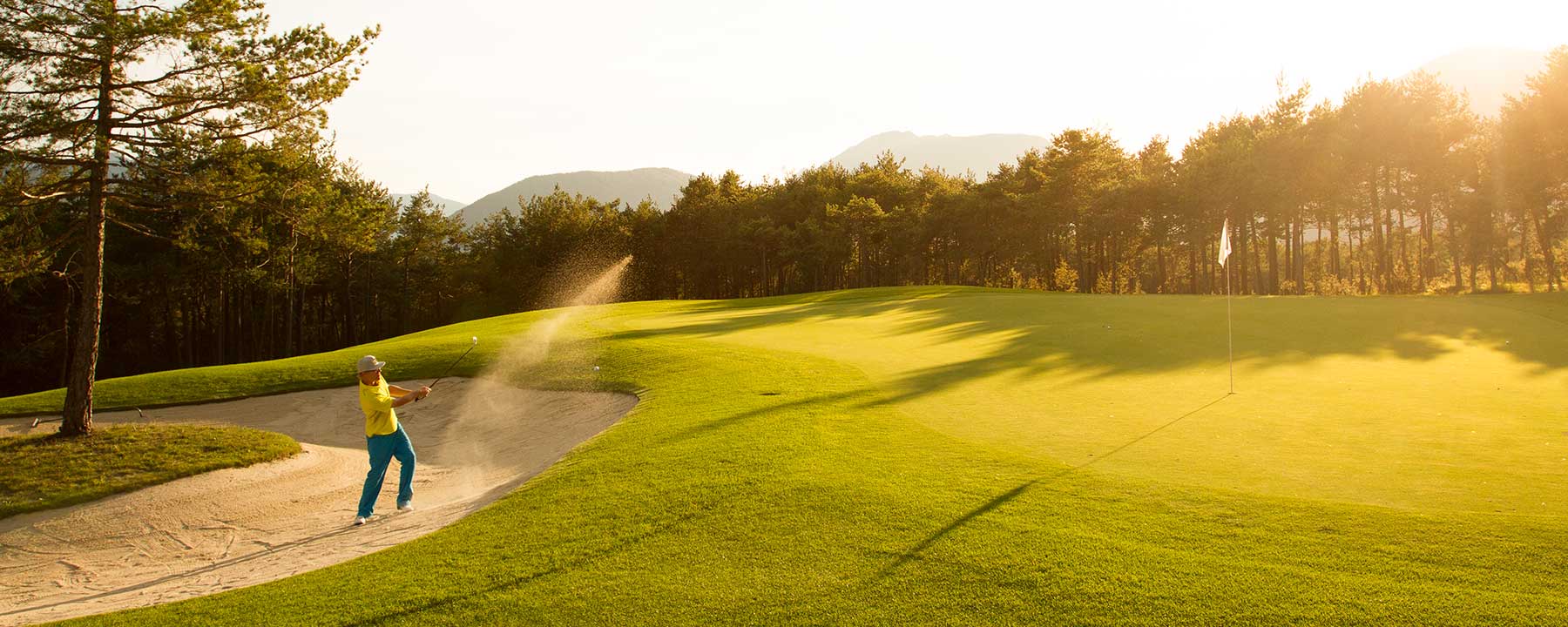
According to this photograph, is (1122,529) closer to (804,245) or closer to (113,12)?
(113,12)

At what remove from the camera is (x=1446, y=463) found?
845cm

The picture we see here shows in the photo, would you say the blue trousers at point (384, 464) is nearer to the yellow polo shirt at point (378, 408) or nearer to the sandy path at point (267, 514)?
the yellow polo shirt at point (378, 408)

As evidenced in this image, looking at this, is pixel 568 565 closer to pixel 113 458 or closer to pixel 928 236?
pixel 113 458

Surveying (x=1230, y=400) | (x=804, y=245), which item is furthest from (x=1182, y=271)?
(x=1230, y=400)

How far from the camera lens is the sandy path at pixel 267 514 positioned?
9.12 meters

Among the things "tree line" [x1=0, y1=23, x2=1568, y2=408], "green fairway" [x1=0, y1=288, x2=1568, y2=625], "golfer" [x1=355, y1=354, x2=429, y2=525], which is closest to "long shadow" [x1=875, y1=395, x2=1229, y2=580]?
"green fairway" [x1=0, y1=288, x2=1568, y2=625]

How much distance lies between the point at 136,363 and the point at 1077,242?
76.4m

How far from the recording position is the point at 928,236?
7194 cm

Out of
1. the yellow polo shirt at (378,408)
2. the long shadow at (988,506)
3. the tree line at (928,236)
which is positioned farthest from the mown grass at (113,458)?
the tree line at (928,236)

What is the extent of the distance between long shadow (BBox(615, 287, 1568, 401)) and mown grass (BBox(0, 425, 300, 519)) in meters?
11.5

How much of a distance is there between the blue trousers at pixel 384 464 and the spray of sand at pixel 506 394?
4.86ft

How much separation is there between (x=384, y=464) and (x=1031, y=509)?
8608mm

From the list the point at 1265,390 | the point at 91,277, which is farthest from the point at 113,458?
the point at 1265,390

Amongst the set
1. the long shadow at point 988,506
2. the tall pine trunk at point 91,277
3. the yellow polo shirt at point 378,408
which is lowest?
the long shadow at point 988,506
